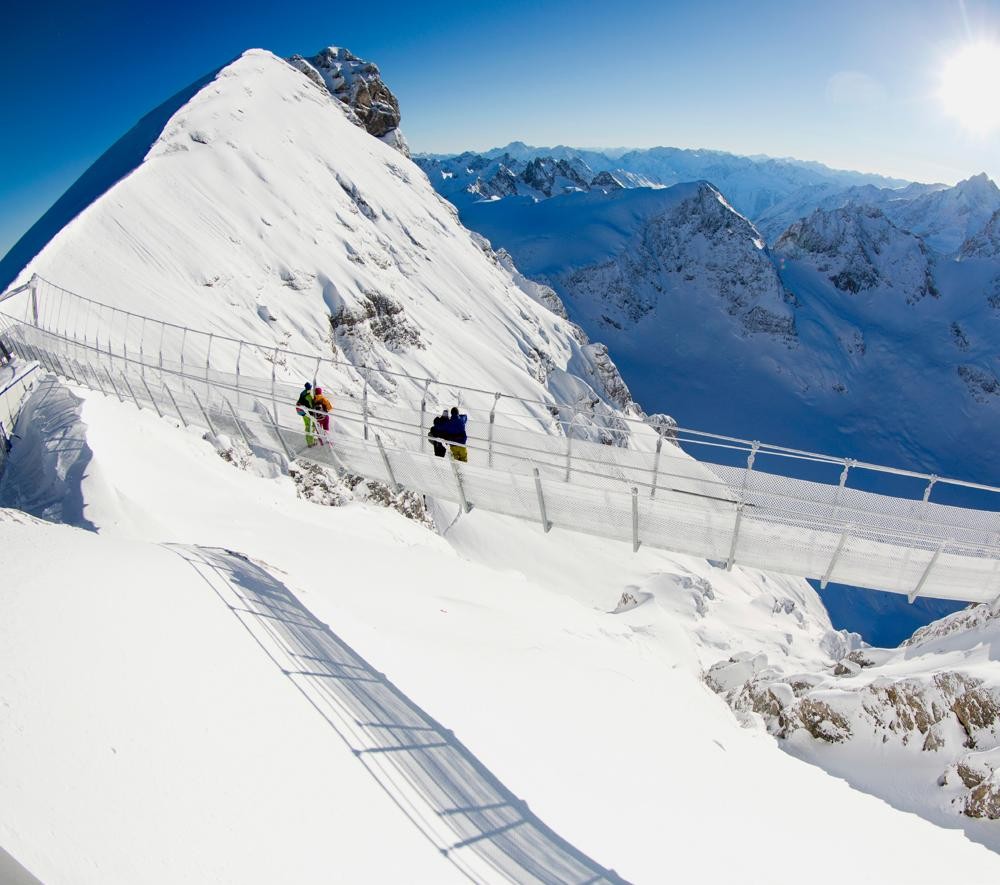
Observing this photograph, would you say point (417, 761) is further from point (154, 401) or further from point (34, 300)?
point (34, 300)

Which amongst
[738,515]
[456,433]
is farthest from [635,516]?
[456,433]

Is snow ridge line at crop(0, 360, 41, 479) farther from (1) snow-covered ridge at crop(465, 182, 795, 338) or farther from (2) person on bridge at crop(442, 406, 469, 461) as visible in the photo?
(1) snow-covered ridge at crop(465, 182, 795, 338)

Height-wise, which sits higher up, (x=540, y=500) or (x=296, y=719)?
(x=540, y=500)

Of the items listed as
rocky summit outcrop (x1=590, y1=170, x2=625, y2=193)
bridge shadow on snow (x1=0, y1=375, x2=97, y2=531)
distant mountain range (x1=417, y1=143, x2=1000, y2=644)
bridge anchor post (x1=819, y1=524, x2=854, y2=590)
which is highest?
rocky summit outcrop (x1=590, y1=170, x2=625, y2=193)

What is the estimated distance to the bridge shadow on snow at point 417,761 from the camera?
5.31m

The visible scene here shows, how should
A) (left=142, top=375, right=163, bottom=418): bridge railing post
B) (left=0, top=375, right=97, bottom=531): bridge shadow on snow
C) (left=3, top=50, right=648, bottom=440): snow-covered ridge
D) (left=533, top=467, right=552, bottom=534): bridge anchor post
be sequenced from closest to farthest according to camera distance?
(left=533, top=467, right=552, bottom=534): bridge anchor post → (left=0, top=375, right=97, bottom=531): bridge shadow on snow → (left=142, top=375, right=163, bottom=418): bridge railing post → (left=3, top=50, right=648, bottom=440): snow-covered ridge

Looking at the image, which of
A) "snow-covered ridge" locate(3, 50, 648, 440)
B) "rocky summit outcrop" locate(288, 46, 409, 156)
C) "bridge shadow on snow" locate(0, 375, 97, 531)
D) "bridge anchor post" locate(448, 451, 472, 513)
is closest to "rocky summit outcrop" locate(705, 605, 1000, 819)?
"bridge anchor post" locate(448, 451, 472, 513)

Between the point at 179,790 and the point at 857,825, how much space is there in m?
10.00

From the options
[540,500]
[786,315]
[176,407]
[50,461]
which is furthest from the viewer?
[786,315]

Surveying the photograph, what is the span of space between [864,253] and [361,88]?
4684 inches

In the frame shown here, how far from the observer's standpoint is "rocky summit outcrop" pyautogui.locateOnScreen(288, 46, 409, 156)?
7575cm

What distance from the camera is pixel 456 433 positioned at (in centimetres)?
1073

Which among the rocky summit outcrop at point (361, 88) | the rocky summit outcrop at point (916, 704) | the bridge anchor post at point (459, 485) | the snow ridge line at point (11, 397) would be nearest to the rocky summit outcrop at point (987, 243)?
the rocky summit outcrop at point (361, 88)

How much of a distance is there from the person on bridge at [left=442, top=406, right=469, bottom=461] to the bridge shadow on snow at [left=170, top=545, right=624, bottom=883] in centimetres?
408
